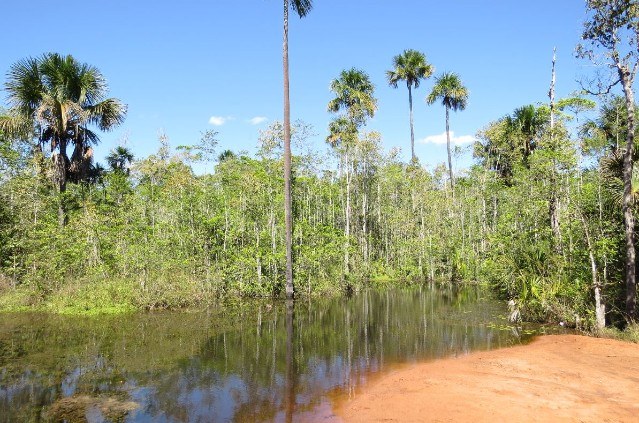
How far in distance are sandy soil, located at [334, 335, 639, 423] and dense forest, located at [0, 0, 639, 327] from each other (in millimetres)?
3729

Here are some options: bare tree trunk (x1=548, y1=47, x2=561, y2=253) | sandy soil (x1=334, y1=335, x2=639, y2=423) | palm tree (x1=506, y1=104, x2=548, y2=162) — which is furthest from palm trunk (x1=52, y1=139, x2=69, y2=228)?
palm tree (x1=506, y1=104, x2=548, y2=162)

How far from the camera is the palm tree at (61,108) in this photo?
2066 cm

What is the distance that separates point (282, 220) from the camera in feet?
74.2

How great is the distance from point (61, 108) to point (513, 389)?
22.9 metres

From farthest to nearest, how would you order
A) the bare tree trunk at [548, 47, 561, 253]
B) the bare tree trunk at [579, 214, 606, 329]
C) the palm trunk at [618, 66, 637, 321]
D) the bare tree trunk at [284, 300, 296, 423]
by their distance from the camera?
the bare tree trunk at [548, 47, 561, 253] < the bare tree trunk at [579, 214, 606, 329] < the palm trunk at [618, 66, 637, 321] < the bare tree trunk at [284, 300, 296, 423]

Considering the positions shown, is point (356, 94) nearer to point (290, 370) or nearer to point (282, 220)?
point (282, 220)

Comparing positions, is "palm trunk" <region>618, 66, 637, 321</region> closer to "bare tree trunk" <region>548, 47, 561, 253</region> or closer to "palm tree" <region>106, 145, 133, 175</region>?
"bare tree trunk" <region>548, 47, 561, 253</region>

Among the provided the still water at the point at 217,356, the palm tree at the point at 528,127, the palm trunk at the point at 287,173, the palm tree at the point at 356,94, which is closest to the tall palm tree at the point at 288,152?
the palm trunk at the point at 287,173

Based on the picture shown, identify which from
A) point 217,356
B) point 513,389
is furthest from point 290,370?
point 513,389

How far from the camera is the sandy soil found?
21.6ft

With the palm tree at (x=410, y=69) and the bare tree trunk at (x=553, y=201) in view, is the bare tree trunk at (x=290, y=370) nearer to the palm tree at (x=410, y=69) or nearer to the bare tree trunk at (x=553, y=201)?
the bare tree trunk at (x=553, y=201)

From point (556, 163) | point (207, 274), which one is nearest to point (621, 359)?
point (556, 163)

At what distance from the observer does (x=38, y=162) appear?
22.3 meters

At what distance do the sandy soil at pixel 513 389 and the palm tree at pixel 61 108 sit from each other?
18.7m
